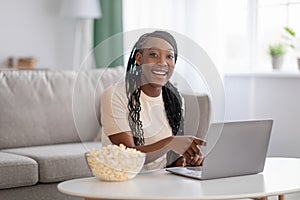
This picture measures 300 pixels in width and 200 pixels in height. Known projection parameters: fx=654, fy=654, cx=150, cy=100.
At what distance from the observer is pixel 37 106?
12.1 ft

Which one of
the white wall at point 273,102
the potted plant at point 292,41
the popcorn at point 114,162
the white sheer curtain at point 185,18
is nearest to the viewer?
the popcorn at point 114,162

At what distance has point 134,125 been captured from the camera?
2244 mm

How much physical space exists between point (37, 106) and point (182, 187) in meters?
1.80

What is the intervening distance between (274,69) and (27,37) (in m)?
2.01

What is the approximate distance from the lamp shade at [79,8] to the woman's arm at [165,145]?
2.94m

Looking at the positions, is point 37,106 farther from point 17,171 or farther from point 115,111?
point 115,111

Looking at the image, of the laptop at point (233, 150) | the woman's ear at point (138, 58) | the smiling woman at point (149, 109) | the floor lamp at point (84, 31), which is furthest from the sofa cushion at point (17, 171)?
the floor lamp at point (84, 31)

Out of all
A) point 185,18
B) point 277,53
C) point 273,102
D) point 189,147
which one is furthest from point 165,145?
point 185,18

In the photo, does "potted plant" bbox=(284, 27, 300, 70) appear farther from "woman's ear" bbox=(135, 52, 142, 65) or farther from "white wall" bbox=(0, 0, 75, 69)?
"woman's ear" bbox=(135, 52, 142, 65)

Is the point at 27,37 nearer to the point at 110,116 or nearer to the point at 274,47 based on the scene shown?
the point at 274,47

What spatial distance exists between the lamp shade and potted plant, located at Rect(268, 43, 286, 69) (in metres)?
1.56

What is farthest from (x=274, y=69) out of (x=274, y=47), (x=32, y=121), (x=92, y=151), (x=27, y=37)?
(x=92, y=151)

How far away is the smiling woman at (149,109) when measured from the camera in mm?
2195

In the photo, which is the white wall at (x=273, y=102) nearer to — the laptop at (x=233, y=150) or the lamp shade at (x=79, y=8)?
the lamp shade at (x=79, y=8)
